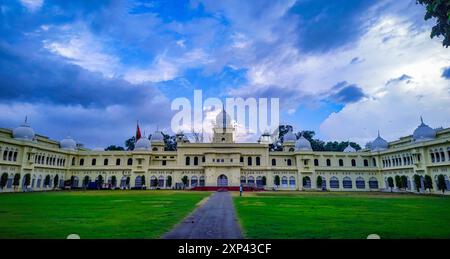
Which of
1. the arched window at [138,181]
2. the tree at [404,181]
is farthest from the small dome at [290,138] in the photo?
the arched window at [138,181]

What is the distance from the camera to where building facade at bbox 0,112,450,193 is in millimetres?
42594

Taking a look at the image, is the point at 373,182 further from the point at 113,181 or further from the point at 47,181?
the point at 47,181

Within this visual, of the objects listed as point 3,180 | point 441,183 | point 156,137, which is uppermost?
point 156,137

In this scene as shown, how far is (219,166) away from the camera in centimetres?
4397

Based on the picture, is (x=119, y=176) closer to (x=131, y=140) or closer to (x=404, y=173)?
(x=131, y=140)

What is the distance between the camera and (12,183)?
3412 centimetres

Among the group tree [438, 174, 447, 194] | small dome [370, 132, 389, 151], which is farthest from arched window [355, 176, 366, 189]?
tree [438, 174, 447, 194]

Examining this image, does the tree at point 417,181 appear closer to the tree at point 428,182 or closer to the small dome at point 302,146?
the tree at point 428,182

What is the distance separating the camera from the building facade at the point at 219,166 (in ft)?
140

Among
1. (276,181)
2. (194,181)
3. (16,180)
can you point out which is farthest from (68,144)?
(276,181)

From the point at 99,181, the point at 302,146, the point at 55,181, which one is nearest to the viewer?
the point at 55,181

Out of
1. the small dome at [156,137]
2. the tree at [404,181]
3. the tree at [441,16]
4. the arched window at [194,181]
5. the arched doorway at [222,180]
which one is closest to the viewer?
the tree at [441,16]

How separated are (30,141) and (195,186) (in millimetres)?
23594

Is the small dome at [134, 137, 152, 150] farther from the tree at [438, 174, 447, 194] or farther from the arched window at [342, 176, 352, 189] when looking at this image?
the tree at [438, 174, 447, 194]
